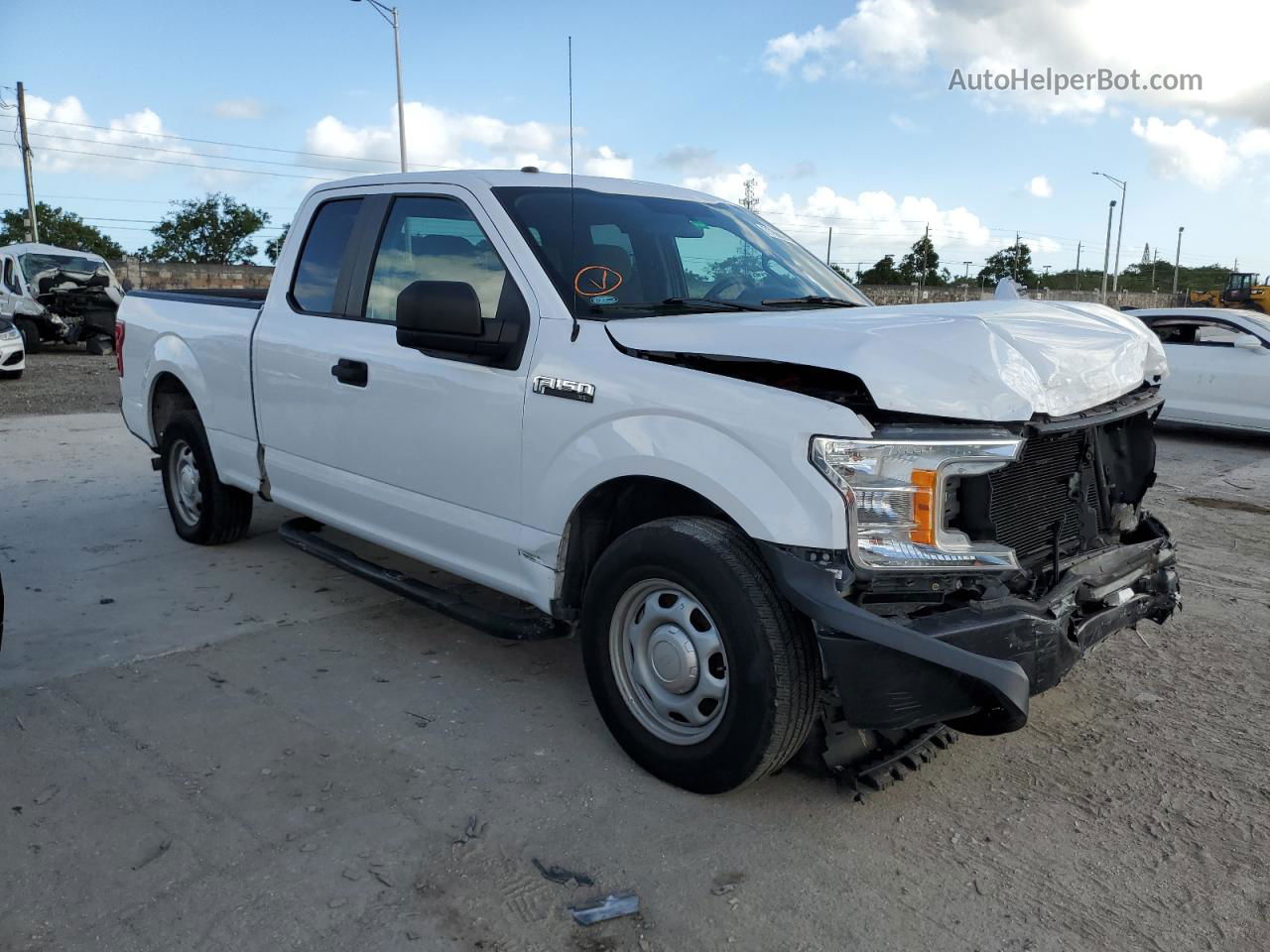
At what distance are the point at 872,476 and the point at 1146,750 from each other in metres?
1.67

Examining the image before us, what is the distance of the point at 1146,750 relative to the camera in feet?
11.9

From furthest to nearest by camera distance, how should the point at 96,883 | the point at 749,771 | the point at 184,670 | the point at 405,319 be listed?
the point at 184,670 < the point at 405,319 < the point at 749,771 < the point at 96,883

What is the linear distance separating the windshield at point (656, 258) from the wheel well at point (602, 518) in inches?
24.8

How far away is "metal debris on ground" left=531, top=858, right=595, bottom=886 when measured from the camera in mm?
2846

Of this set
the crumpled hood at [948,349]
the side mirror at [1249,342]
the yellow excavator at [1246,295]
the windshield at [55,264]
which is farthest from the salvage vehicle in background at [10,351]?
the yellow excavator at [1246,295]

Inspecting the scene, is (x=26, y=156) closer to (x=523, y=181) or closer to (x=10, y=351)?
(x=10, y=351)

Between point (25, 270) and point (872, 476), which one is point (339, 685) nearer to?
point (872, 476)

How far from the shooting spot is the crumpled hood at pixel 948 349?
287 centimetres

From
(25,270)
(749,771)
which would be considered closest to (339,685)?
(749,771)

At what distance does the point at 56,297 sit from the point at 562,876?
20027mm

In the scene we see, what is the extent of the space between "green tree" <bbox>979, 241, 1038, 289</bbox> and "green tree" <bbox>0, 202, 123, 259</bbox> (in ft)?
153

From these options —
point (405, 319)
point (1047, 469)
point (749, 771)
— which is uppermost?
point (405, 319)

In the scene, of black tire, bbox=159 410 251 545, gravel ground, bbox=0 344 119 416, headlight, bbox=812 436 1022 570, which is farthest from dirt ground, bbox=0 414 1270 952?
gravel ground, bbox=0 344 119 416

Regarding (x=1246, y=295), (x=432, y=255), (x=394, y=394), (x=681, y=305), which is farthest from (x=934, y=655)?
(x=1246, y=295)
